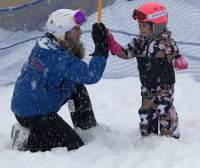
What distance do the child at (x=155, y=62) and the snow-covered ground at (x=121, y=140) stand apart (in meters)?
0.18

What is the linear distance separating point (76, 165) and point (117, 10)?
10.3 ft

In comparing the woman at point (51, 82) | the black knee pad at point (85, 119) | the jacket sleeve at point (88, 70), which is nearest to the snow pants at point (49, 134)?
the woman at point (51, 82)

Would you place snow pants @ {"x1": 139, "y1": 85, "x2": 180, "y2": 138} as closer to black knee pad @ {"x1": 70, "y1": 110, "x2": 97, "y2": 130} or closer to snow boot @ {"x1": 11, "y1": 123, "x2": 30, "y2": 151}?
black knee pad @ {"x1": 70, "y1": 110, "x2": 97, "y2": 130}

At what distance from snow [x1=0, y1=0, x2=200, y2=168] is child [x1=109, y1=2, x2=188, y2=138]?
183mm

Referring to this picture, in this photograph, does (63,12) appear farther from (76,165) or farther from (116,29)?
(116,29)

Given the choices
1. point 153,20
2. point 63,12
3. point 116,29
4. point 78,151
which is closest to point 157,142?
point 78,151

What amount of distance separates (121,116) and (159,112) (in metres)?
1.10

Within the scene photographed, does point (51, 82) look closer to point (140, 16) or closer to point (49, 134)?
point (49, 134)

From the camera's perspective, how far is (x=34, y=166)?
363 centimetres

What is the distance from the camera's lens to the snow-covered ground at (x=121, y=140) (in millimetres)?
3613

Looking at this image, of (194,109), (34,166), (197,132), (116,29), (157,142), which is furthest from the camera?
(116,29)

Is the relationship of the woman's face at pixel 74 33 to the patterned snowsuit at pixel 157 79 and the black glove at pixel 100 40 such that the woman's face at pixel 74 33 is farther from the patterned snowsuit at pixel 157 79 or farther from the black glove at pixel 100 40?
the patterned snowsuit at pixel 157 79

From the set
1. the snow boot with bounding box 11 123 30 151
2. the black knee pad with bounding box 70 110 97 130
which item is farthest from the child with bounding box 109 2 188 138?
the snow boot with bounding box 11 123 30 151

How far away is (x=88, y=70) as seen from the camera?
390 centimetres
